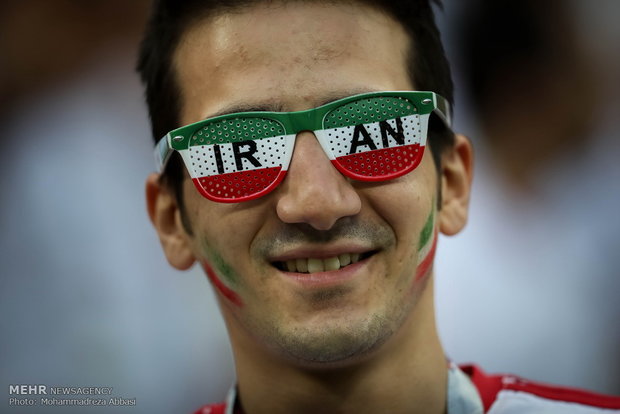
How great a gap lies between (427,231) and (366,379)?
1.40 feet

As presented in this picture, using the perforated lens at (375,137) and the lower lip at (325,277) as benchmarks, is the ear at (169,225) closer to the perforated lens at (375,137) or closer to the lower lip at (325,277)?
the lower lip at (325,277)

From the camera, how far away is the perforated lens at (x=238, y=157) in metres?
1.90

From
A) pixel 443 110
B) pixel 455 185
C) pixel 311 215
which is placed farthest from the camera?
pixel 455 185

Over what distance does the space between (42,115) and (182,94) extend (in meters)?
1.58

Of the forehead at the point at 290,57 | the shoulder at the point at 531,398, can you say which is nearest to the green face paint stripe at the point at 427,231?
the forehead at the point at 290,57

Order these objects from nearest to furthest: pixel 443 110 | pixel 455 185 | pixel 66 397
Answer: pixel 443 110 → pixel 455 185 → pixel 66 397

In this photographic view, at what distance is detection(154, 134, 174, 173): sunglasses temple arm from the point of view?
211 centimetres

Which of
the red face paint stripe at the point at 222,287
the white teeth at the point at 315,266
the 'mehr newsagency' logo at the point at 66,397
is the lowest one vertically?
the 'mehr newsagency' logo at the point at 66,397

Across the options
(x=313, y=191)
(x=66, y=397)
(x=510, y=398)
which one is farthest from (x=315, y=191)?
(x=66, y=397)

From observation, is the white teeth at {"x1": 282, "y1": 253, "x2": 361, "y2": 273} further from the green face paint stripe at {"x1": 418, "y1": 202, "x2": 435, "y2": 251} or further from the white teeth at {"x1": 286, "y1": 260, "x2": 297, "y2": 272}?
the green face paint stripe at {"x1": 418, "y1": 202, "x2": 435, "y2": 251}

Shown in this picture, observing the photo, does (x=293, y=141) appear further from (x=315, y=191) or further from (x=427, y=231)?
(x=427, y=231)

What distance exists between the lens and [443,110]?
2.15 meters

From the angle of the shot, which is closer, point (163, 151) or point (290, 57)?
point (290, 57)

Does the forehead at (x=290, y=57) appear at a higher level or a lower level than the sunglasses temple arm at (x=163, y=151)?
higher
